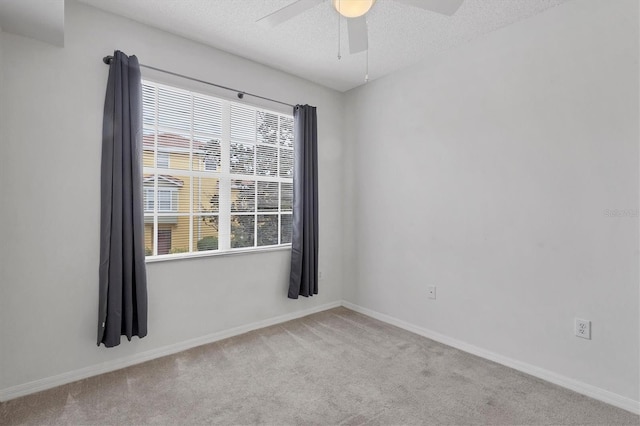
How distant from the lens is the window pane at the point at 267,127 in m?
3.21

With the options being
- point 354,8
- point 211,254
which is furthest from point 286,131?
point 354,8

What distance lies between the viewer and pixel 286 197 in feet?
11.2

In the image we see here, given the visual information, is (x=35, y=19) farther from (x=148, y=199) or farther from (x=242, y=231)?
(x=242, y=231)

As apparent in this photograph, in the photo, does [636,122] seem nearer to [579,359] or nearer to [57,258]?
[579,359]

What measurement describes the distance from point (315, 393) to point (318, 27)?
2573 mm

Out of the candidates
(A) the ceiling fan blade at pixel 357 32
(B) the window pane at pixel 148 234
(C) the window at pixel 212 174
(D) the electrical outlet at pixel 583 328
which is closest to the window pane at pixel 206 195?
(C) the window at pixel 212 174

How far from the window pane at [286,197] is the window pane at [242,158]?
1.36 ft

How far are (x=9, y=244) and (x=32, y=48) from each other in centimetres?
124

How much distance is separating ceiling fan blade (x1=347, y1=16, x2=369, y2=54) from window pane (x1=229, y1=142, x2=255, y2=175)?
4.81 feet

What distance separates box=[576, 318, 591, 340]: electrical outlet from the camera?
2.08 m

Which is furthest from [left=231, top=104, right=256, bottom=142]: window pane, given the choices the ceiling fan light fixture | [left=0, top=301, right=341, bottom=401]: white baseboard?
[left=0, top=301, right=341, bottom=401]: white baseboard

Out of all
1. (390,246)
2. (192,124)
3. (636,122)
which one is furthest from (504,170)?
(192,124)

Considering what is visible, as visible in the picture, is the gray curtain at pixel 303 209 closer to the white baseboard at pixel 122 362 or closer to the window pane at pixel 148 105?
the white baseboard at pixel 122 362

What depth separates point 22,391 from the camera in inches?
79.7
